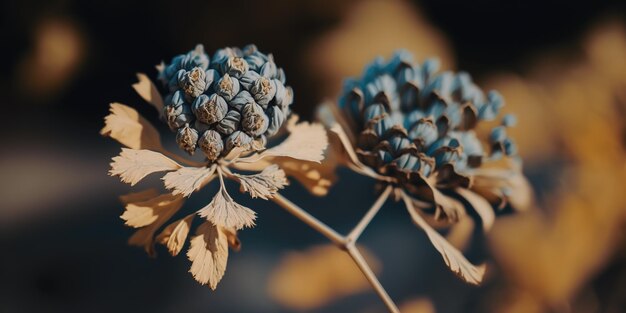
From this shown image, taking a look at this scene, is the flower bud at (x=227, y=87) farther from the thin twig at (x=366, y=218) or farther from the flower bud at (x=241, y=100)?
the thin twig at (x=366, y=218)

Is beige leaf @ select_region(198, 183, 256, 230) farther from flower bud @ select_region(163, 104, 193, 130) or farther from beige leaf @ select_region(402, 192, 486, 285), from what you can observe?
beige leaf @ select_region(402, 192, 486, 285)

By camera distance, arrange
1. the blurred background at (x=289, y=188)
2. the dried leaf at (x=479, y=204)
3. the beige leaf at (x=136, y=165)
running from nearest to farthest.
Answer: the beige leaf at (x=136, y=165)
the dried leaf at (x=479, y=204)
the blurred background at (x=289, y=188)

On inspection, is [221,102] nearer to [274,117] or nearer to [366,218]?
[274,117]

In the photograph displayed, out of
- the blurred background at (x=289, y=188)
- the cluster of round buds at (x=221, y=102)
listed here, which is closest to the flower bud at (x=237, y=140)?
the cluster of round buds at (x=221, y=102)

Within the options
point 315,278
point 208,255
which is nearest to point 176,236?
point 208,255

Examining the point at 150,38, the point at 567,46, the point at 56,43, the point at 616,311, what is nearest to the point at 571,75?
the point at 567,46
